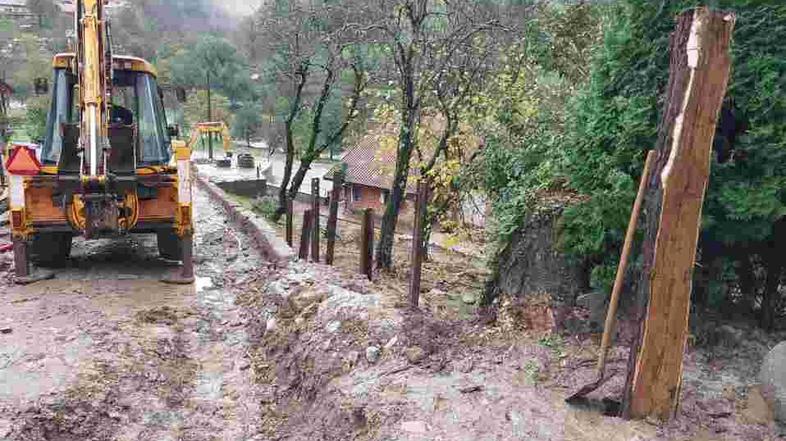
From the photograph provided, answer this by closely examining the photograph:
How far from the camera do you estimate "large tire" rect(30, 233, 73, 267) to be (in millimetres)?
8183

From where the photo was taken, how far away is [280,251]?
9.41 m

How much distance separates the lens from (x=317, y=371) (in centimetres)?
502

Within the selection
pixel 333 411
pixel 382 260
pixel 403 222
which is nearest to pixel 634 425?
pixel 333 411

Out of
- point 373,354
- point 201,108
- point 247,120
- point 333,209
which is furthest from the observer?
point 247,120

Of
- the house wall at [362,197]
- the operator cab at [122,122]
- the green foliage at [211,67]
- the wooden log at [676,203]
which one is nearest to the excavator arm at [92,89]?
the operator cab at [122,122]

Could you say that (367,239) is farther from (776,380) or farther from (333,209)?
(776,380)

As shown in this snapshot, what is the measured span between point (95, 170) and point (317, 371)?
391cm

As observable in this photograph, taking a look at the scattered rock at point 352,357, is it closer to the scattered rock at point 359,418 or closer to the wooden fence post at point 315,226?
the scattered rock at point 359,418

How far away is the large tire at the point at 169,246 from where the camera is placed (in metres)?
8.73

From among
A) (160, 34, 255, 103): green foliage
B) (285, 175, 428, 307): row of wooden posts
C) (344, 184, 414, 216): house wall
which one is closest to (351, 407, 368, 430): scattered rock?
(285, 175, 428, 307): row of wooden posts

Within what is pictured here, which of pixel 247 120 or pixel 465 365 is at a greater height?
pixel 247 120

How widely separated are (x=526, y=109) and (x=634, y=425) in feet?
23.1

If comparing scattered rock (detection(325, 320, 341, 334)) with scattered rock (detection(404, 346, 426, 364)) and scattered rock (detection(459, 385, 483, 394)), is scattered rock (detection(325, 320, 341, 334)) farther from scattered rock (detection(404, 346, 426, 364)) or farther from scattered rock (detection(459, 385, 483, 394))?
scattered rock (detection(459, 385, 483, 394))

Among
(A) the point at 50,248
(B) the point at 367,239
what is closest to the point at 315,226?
(B) the point at 367,239
